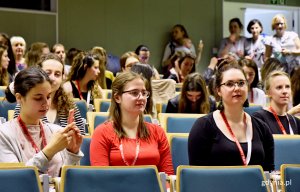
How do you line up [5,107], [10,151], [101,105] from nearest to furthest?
[10,151] < [5,107] < [101,105]

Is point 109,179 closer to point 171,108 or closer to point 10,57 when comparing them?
point 171,108

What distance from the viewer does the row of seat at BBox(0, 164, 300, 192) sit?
11.5 ft

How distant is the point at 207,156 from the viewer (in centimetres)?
443

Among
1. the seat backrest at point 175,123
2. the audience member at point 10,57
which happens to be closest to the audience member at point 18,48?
the audience member at point 10,57

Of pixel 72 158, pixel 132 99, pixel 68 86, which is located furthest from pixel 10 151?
pixel 68 86

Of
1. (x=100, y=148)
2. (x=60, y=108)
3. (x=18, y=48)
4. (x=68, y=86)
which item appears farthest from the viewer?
(x=18, y=48)

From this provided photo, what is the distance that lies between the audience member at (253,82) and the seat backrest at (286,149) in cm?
263

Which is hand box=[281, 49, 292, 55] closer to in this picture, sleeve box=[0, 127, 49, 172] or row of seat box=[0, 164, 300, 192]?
row of seat box=[0, 164, 300, 192]

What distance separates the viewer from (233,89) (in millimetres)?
4547

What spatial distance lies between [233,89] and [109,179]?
1.30 m

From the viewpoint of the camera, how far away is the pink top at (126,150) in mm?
4531

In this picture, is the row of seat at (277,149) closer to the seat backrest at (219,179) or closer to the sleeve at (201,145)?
the sleeve at (201,145)

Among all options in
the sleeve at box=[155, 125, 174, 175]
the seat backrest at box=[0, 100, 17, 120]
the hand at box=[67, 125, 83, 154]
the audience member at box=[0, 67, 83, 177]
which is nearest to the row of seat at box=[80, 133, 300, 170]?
the sleeve at box=[155, 125, 174, 175]

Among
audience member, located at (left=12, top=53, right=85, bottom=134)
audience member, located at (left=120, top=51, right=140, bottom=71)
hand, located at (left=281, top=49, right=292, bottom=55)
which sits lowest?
audience member, located at (left=12, top=53, right=85, bottom=134)
